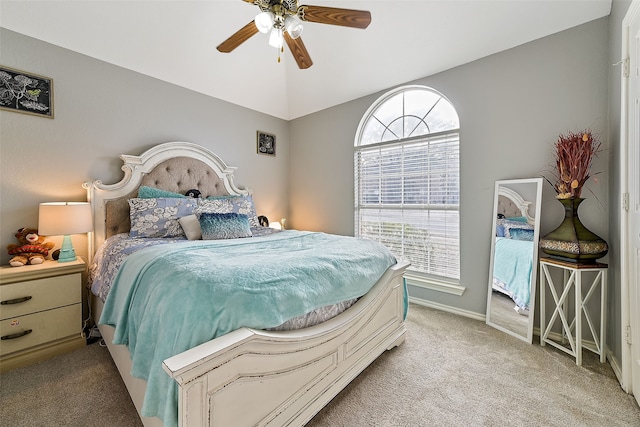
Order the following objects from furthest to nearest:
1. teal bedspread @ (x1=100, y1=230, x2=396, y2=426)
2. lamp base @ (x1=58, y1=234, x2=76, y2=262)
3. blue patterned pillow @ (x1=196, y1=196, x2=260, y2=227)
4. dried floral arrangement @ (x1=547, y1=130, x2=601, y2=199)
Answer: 1. blue patterned pillow @ (x1=196, y1=196, x2=260, y2=227)
2. lamp base @ (x1=58, y1=234, x2=76, y2=262)
3. dried floral arrangement @ (x1=547, y1=130, x2=601, y2=199)
4. teal bedspread @ (x1=100, y1=230, x2=396, y2=426)

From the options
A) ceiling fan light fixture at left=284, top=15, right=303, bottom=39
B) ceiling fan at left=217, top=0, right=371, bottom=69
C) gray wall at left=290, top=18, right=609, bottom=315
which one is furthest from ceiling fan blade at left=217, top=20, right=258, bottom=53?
gray wall at left=290, top=18, right=609, bottom=315

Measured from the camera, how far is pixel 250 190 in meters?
3.61

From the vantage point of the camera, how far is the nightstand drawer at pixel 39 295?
1743 mm

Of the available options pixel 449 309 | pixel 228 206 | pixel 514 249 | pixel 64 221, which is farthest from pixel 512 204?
pixel 64 221

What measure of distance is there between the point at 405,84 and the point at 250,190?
90.9 inches

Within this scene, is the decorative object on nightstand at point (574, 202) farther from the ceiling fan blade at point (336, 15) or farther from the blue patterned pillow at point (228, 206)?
the blue patterned pillow at point (228, 206)

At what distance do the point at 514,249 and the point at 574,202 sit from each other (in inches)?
22.1

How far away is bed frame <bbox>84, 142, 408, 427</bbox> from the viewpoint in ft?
2.81

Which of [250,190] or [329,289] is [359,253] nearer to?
[329,289]

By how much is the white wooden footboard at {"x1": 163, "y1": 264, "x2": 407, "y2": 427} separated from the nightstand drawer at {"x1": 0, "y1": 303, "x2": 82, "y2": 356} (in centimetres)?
186

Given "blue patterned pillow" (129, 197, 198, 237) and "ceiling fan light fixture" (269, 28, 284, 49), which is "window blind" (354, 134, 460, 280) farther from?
"blue patterned pillow" (129, 197, 198, 237)

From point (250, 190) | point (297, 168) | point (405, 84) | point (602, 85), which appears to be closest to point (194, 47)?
point (250, 190)

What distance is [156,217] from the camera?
2.36 m

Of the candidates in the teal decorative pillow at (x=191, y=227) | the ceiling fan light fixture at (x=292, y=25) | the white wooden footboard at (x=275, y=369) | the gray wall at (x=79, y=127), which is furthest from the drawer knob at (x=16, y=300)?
the ceiling fan light fixture at (x=292, y=25)
